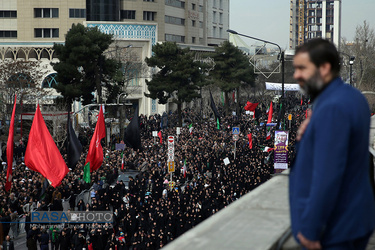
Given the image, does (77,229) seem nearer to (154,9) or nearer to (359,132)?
(359,132)

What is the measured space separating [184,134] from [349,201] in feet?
118

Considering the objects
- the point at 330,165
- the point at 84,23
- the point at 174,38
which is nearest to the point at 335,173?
the point at 330,165

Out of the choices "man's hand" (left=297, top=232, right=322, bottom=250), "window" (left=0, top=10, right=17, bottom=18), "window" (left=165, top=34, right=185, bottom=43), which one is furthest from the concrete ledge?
"window" (left=165, top=34, right=185, bottom=43)

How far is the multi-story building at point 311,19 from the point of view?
155375 mm

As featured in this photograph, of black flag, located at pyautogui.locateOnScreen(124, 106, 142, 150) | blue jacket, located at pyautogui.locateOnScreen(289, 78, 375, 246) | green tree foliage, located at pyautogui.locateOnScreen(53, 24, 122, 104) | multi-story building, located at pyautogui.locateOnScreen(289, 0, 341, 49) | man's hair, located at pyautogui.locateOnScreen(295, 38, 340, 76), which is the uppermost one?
multi-story building, located at pyautogui.locateOnScreen(289, 0, 341, 49)

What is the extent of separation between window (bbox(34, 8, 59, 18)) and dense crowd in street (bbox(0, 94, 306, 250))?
34306 mm

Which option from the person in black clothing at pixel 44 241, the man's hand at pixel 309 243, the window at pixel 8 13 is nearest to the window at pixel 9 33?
the window at pixel 8 13

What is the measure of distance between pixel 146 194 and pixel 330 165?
17.7m

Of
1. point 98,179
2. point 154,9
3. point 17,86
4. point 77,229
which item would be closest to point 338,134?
point 77,229

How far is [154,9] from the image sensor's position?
2601 inches

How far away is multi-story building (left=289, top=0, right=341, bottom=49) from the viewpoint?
15538cm

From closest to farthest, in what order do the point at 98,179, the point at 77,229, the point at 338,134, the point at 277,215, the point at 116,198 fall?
the point at 338,134 < the point at 277,215 < the point at 77,229 < the point at 116,198 < the point at 98,179

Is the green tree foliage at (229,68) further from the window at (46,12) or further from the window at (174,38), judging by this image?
the window at (46,12)

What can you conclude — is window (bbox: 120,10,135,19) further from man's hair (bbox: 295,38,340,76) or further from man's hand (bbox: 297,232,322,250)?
man's hand (bbox: 297,232,322,250)
